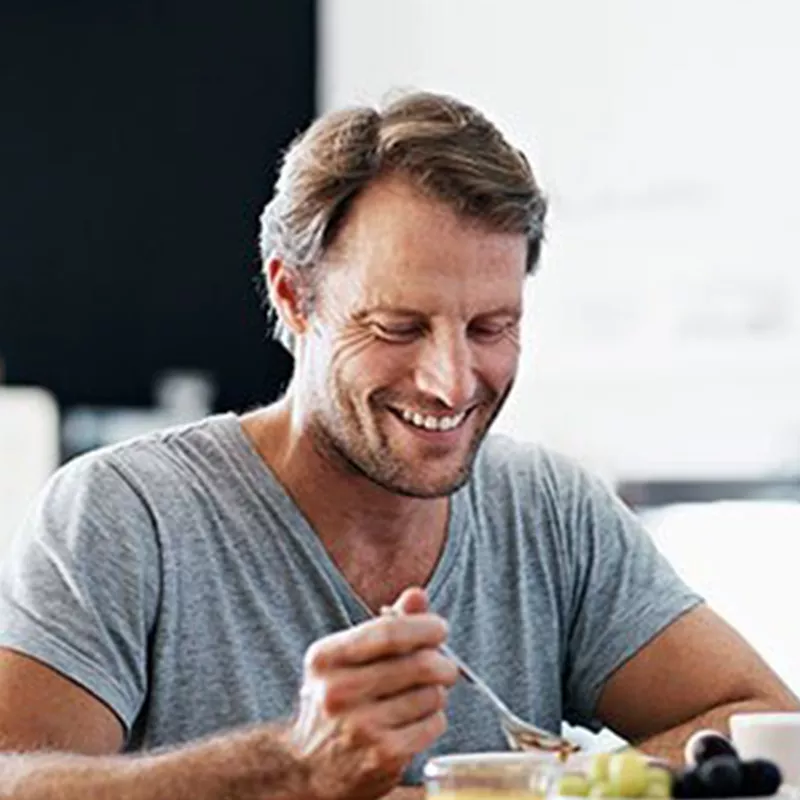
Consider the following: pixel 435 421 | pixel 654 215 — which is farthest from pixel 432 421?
pixel 654 215

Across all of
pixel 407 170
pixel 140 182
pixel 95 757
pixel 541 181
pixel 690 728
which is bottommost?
pixel 140 182

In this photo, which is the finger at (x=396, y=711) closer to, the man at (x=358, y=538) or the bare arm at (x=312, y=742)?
the bare arm at (x=312, y=742)

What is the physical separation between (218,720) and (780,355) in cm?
410

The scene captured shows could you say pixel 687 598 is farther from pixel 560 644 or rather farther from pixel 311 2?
pixel 311 2

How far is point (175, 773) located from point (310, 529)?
0.45 metres

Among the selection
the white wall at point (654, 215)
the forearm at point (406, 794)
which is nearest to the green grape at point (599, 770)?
the forearm at point (406, 794)

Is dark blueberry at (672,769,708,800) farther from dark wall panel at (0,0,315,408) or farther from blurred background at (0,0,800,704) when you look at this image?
dark wall panel at (0,0,315,408)

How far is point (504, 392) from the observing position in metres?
2.23

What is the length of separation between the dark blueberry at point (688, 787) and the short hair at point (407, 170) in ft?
2.30

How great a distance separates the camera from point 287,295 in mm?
2367

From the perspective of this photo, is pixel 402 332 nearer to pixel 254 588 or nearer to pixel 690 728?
pixel 254 588

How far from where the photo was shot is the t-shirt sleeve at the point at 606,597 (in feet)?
7.92

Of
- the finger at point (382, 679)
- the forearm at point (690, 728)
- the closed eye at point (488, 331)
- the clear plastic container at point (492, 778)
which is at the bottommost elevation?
the forearm at point (690, 728)

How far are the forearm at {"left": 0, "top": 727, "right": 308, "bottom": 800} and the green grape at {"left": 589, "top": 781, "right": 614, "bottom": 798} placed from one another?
26cm
